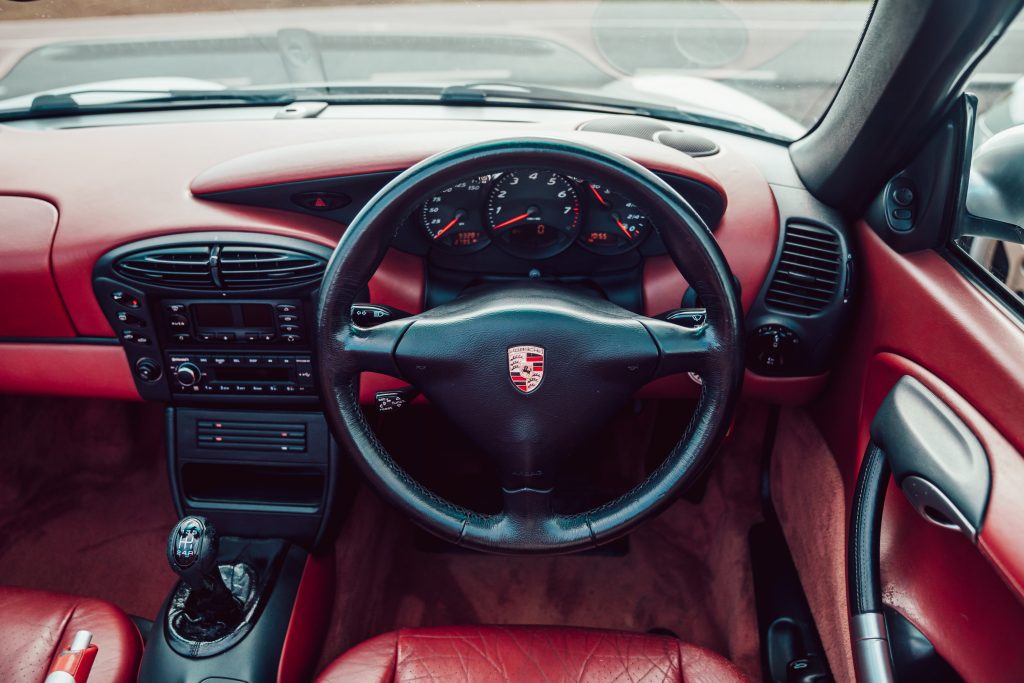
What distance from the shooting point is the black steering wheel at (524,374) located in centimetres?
116

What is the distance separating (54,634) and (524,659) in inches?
36.2

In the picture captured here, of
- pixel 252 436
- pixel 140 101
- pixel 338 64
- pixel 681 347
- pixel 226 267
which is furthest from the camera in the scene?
pixel 338 64

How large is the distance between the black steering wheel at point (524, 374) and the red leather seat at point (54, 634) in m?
0.69

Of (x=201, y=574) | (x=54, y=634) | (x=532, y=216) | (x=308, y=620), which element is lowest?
(x=308, y=620)

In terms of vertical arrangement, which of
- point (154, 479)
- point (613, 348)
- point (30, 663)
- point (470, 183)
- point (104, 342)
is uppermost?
point (470, 183)

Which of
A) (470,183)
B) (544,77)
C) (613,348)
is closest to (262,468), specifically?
(470,183)

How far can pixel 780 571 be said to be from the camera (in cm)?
193

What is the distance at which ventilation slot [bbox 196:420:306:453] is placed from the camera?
5.81ft

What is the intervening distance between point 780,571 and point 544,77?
1689 millimetres

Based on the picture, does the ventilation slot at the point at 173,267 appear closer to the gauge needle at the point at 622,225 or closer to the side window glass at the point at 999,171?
the gauge needle at the point at 622,225

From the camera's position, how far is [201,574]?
1420 mm

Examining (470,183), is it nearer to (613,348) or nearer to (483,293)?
(483,293)

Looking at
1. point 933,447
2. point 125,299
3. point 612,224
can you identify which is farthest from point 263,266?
point 933,447

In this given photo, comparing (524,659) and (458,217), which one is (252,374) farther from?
(524,659)
